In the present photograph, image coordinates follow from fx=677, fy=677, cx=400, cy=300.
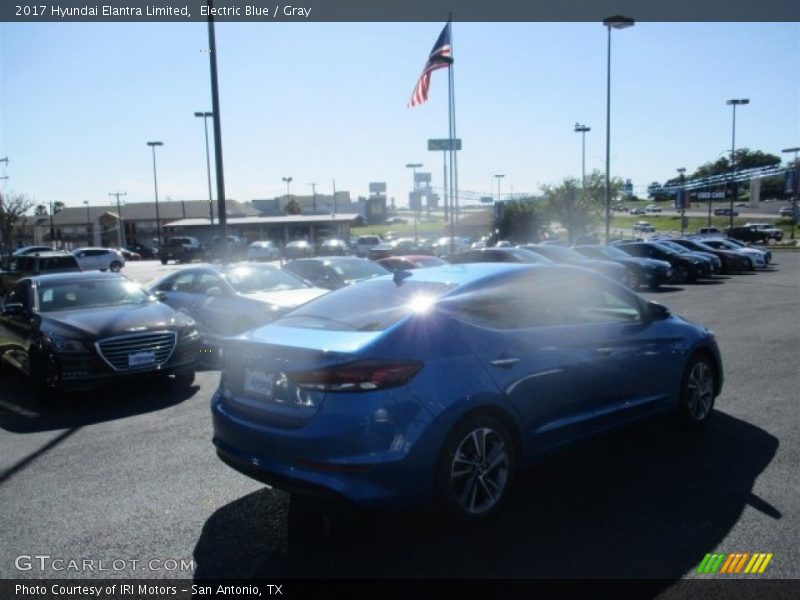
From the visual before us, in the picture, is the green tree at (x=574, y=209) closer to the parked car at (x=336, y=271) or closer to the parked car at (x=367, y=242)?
the parked car at (x=367, y=242)

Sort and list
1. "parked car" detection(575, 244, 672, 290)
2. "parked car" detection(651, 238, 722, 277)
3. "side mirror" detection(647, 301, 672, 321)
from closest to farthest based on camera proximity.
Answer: "side mirror" detection(647, 301, 672, 321), "parked car" detection(575, 244, 672, 290), "parked car" detection(651, 238, 722, 277)

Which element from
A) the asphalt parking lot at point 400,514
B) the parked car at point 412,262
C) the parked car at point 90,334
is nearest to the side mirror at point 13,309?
the parked car at point 90,334

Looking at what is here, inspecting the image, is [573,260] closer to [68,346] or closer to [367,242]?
[68,346]

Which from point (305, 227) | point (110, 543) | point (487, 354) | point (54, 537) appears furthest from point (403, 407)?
point (305, 227)

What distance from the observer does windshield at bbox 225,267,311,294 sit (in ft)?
36.6

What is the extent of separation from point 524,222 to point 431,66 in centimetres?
2647

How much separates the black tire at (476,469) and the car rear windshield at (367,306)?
808mm

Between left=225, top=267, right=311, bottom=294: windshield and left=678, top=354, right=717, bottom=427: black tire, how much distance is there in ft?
22.7

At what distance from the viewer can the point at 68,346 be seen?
7.50 meters

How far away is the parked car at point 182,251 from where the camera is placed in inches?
1991

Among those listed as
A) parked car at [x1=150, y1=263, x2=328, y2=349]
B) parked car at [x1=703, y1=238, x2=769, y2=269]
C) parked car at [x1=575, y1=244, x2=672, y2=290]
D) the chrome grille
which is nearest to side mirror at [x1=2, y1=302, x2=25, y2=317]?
the chrome grille

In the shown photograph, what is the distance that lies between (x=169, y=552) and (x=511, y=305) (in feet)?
8.67

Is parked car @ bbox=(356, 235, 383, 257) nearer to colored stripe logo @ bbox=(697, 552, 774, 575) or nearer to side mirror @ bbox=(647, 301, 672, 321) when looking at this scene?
side mirror @ bbox=(647, 301, 672, 321)

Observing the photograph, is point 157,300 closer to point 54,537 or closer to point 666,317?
point 54,537
